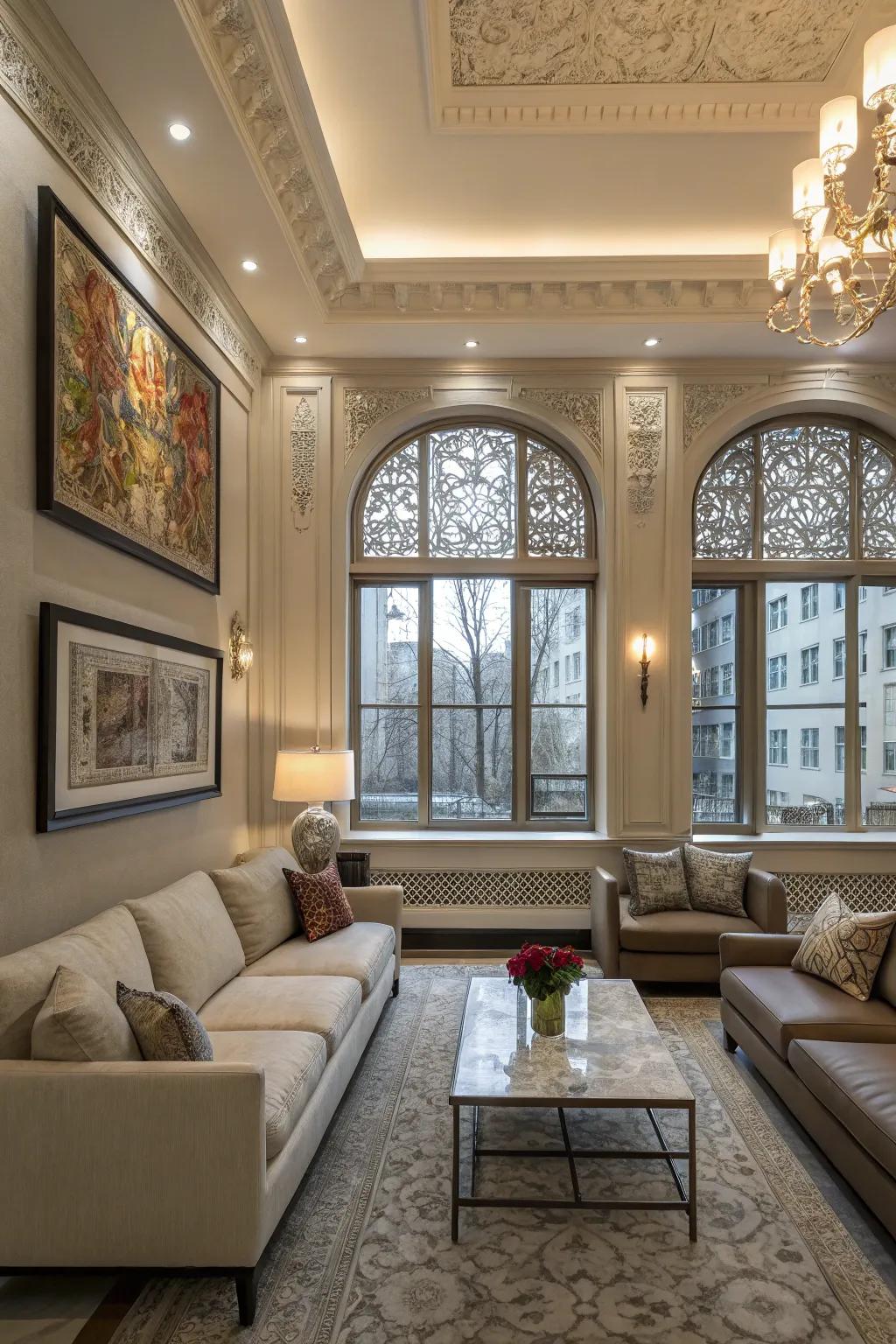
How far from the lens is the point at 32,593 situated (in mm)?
2617

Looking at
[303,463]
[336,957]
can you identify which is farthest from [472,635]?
→ [336,957]

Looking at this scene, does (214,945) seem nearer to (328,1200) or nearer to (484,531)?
(328,1200)

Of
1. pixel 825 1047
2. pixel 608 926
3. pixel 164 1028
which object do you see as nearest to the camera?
pixel 164 1028

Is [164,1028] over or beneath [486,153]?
beneath

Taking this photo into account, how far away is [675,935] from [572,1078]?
6.78 ft

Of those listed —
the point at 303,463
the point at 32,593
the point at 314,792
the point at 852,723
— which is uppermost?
the point at 303,463

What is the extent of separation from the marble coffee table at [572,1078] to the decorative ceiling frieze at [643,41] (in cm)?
380

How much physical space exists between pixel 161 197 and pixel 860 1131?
14.0ft

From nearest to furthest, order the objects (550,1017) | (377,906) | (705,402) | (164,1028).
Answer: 1. (164,1028)
2. (550,1017)
3. (377,906)
4. (705,402)

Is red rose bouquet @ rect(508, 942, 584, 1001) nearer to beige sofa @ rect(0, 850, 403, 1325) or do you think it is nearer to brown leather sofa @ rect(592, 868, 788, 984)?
beige sofa @ rect(0, 850, 403, 1325)

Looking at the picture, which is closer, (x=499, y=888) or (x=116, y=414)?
(x=116, y=414)

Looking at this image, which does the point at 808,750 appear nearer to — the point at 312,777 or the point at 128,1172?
the point at 312,777

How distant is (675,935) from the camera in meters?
4.49

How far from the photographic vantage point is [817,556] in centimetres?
564
